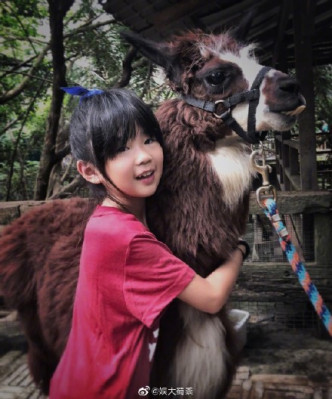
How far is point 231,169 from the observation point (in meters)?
0.98

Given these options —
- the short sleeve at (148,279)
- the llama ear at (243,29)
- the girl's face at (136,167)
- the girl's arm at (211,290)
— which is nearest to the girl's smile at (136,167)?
the girl's face at (136,167)

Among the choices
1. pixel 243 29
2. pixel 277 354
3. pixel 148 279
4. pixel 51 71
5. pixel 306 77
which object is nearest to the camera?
pixel 148 279

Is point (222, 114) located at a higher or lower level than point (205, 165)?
higher

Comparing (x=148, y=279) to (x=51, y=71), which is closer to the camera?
(x=148, y=279)

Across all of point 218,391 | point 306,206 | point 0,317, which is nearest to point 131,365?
point 218,391

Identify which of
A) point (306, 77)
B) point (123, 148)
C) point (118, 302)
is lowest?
point (118, 302)

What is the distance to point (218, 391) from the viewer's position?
113 centimetres

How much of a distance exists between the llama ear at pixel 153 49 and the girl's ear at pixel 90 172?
363 mm

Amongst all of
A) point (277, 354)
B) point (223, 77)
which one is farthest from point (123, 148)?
point (277, 354)

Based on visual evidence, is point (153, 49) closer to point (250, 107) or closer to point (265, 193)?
point (250, 107)

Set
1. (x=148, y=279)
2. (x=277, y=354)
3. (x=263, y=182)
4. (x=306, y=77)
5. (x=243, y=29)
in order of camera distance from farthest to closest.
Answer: (x=306, y=77) → (x=277, y=354) → (x=243, y=29) → (x=263, y=182) → (x=148, y=279)

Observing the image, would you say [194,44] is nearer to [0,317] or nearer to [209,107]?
[209,107]

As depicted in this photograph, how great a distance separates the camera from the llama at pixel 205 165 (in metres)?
0.97

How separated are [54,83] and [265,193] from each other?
A: 7.40ft
